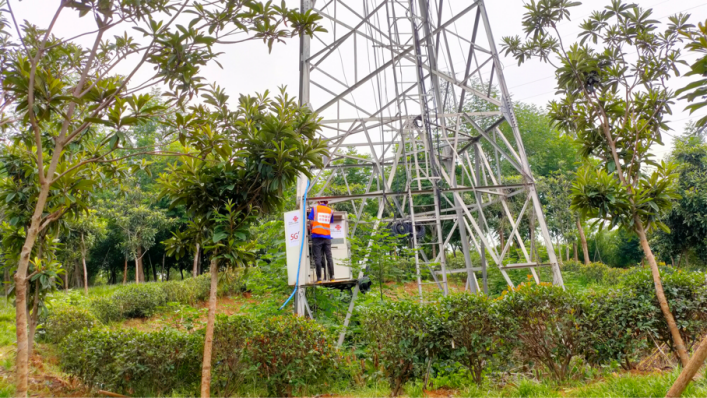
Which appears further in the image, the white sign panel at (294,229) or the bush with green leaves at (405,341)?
the white sign panel at (294,229)

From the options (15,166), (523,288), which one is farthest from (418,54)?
(15,166)

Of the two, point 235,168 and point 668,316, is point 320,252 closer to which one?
point 235,168

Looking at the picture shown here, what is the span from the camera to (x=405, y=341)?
5348mm

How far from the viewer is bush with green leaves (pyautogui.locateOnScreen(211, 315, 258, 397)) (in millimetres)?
5601

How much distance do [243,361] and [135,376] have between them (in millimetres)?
1595

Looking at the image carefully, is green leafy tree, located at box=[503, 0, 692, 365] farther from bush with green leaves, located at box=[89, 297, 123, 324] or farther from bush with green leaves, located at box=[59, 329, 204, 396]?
bush with green leaves, located at box=[89, 297, 123, 324]

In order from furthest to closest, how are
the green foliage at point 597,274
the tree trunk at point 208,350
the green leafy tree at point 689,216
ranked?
the green leafy tree at point 689,216 → the green foliage at point 597,274 → the tree trunk at point 208,350

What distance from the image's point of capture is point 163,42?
4.36 meters

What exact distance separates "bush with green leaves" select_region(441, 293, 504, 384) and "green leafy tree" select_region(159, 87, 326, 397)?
8.19 feet

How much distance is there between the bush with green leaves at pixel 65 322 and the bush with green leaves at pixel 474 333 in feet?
23.7

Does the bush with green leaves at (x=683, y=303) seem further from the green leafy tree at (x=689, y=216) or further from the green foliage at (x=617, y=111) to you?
the green leafy tree at (x=689, y=216)

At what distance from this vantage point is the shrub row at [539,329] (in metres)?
5.20

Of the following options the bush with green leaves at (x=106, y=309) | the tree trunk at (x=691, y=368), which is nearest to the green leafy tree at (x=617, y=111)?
the tree trunk at (x=691, y=368)

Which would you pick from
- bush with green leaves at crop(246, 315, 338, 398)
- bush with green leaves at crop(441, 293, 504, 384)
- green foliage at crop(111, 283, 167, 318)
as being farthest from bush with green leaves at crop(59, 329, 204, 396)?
green foliage at crop(111, 283, 167, 318)
